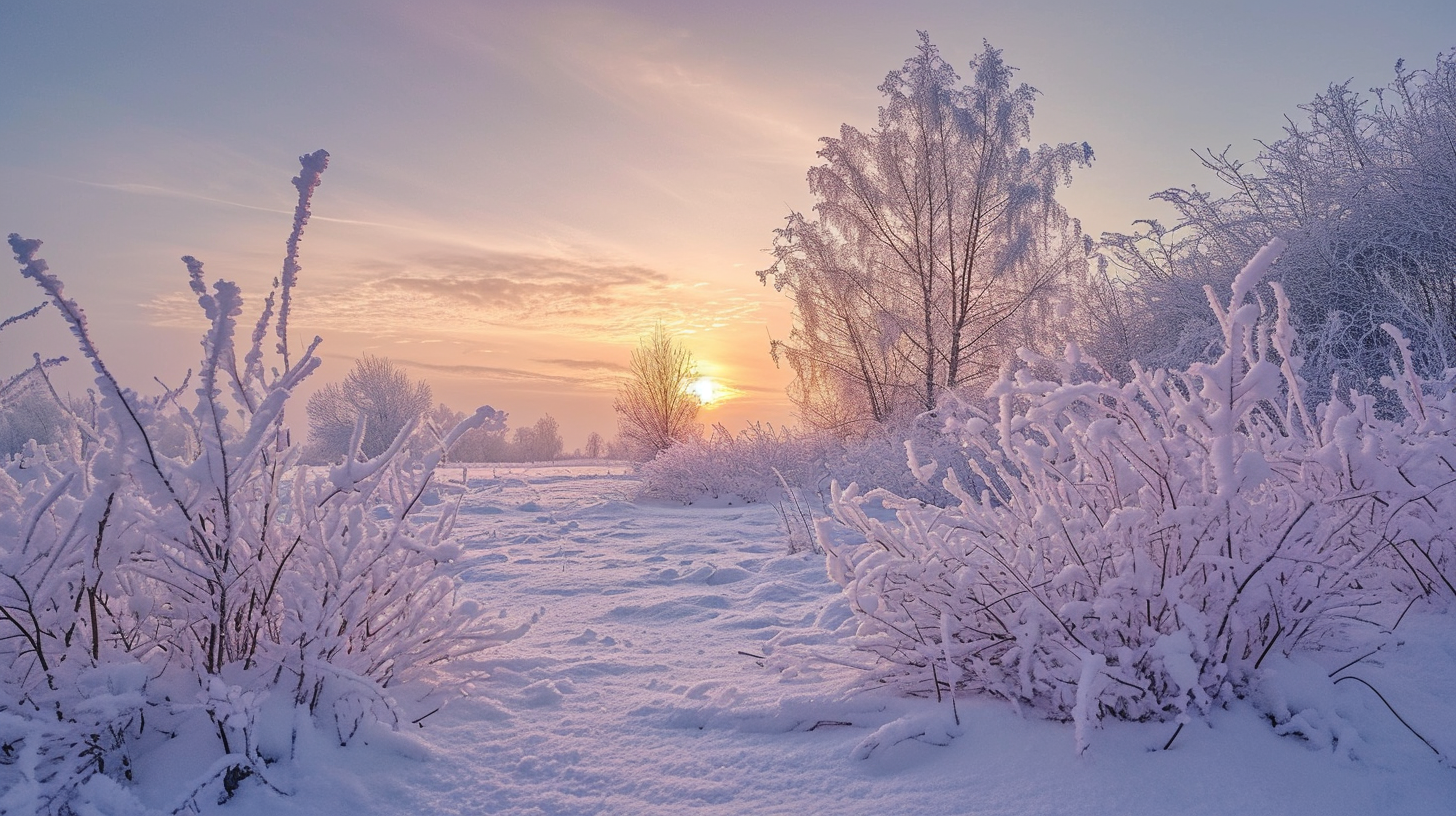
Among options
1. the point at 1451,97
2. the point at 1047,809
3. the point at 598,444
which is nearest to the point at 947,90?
the point at 1451,97

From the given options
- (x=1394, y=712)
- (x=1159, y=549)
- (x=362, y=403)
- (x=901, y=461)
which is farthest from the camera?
(x=362, y=403)

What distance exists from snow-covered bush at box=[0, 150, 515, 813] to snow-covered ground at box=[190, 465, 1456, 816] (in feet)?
0.59

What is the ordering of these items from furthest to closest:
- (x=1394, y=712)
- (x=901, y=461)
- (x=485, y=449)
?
(x=485, y=449), (x=901, y=461), (x=1394, y=712)

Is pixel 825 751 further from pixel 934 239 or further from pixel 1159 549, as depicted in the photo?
pixel 934 239

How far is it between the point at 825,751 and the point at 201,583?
5.05 ft

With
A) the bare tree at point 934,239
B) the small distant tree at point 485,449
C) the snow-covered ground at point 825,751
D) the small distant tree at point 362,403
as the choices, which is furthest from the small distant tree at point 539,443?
the snow-covered ground at point 825,751

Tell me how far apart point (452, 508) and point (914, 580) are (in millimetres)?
1312

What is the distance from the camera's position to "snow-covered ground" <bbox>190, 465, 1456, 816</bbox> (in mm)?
1490

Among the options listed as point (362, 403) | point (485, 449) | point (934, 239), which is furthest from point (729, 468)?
point (485, 449)

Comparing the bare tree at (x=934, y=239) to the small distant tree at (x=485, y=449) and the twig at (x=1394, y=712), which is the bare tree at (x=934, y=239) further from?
the small distant tree at (x=485, y=449)

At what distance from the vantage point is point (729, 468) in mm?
10031

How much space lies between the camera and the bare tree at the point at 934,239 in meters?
11.6

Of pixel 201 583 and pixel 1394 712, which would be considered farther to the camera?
pixel 201 583

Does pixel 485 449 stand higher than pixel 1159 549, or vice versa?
pixel 1159 549
